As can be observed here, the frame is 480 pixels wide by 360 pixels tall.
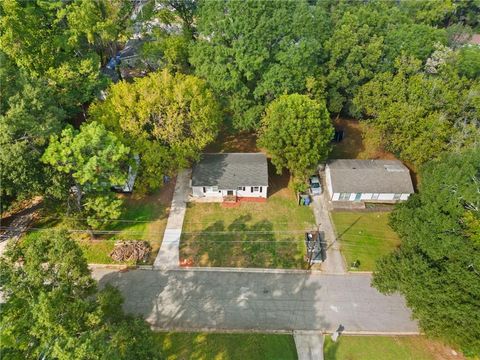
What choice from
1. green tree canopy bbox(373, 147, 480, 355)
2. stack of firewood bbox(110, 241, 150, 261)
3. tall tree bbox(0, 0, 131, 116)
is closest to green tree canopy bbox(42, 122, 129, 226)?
stack of firewood bbox(110, 241, 150, 261)

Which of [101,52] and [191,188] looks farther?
[101,52]

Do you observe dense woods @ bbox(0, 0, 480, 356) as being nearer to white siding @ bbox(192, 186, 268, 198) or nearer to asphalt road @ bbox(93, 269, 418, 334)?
white siding @ bbox(192, 186, 268, 198)

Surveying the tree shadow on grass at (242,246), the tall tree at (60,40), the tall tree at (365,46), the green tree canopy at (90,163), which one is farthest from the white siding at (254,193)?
the tall tree at (60,40)

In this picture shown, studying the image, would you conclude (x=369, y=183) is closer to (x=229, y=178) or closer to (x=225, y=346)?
(x=229, y=178)

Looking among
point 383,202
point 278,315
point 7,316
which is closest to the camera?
point 7,316

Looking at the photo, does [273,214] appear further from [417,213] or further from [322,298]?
[417,213]

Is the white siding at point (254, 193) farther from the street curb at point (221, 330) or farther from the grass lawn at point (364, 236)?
the street curb at point (221, 330)

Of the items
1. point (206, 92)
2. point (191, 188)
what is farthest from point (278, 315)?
point (206, 92)
